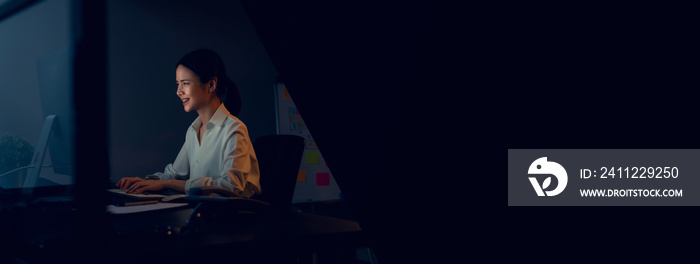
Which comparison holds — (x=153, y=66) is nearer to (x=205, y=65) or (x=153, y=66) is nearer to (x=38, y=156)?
(x=205, y=65)

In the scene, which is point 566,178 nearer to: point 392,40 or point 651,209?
point 651,209

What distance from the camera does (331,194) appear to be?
12.9 ft

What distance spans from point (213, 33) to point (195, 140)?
1.77 m

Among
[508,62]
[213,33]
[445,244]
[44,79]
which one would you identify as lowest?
[445,244]

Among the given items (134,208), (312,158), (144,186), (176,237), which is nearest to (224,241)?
(176,237)

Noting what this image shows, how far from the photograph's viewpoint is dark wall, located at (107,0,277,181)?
3547 millimetres

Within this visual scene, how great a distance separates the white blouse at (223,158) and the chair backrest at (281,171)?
2.2 inches

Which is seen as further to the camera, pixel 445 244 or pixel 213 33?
pixel 213 33

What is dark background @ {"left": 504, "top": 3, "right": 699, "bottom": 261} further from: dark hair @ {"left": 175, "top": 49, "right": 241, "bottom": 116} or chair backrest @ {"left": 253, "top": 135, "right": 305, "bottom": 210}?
dark hair @ {"left": 175, "top": 49, "right": 241, "bottom": 116}

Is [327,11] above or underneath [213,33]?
underneath

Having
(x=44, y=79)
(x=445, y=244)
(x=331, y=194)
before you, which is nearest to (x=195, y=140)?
(x=44, y=79)

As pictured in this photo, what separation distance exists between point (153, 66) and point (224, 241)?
312 cm

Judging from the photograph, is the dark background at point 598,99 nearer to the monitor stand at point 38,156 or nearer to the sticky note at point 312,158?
the monitor stand at point 38,156

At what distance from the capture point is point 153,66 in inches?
144
